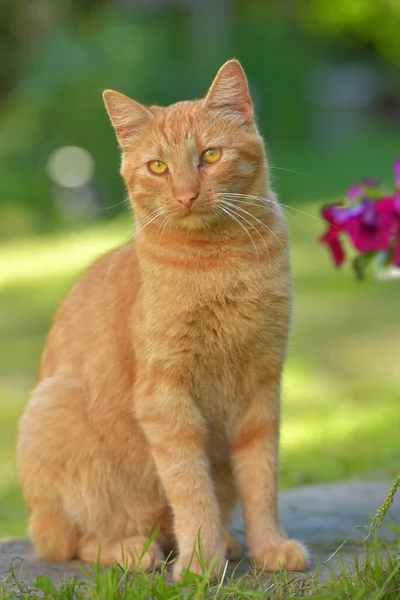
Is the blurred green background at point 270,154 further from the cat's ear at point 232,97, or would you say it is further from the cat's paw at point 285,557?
the cat's paw at point 285,557

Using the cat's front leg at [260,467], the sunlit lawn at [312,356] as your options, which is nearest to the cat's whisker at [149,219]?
the cat's front leg at [260,467]

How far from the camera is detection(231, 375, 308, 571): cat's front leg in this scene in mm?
3209

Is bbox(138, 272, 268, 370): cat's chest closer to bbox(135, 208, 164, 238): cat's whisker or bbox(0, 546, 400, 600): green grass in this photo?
bbox(135, 208, 164, 238): cat's whisker

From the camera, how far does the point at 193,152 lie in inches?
121

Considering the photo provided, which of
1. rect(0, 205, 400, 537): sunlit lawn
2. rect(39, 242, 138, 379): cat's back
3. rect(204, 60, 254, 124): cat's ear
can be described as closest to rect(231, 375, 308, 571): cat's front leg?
rect(39, 242, 138, 379): cat's back

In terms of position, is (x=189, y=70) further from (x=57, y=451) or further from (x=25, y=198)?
(x=57, y=451)

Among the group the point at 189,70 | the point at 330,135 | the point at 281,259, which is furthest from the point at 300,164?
the point at 281,259

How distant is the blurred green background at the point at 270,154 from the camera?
591cm

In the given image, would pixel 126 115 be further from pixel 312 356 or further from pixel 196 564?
pixel 312 356

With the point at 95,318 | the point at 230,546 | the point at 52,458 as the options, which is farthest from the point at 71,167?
the point at 230,546

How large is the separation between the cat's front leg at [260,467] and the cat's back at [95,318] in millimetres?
422

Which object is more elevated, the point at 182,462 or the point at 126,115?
the point at 126,115

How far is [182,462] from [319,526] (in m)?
0.79

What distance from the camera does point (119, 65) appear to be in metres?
12.5
